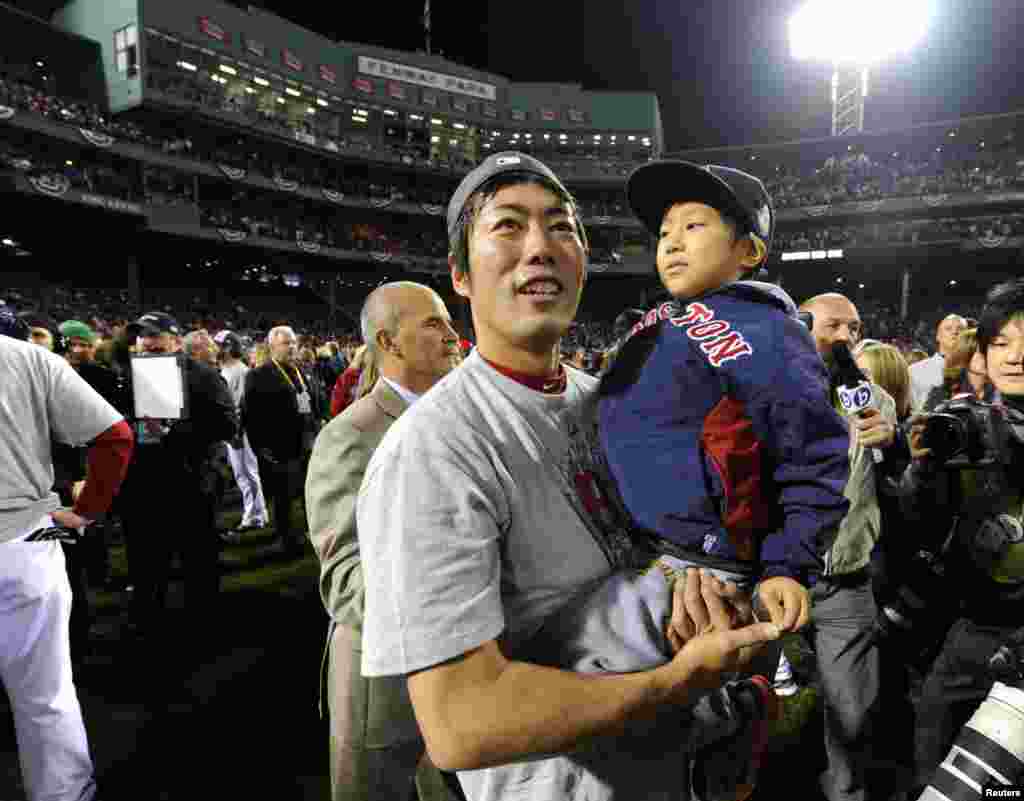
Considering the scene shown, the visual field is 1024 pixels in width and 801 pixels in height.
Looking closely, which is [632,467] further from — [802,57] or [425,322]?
[802,57]

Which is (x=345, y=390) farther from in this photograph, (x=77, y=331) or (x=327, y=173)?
(x=327, y=173)

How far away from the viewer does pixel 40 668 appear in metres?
2.31

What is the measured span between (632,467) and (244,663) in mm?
3745

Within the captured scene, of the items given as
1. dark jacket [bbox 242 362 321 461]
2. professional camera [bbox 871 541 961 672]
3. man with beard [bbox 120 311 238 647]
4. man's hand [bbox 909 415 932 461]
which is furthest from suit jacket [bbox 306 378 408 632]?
dark jacket [bbox 242 362 321 461]

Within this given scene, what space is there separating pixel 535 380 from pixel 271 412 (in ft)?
17.0

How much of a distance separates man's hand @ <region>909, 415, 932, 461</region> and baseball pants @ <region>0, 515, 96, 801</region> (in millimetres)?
3332

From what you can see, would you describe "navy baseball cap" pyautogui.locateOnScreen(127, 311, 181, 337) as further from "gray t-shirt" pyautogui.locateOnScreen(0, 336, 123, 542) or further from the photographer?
the photographer

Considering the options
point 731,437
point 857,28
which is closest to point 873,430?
point 731,437

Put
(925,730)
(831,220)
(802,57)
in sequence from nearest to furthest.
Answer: (925,730), (802,57), (831,220)

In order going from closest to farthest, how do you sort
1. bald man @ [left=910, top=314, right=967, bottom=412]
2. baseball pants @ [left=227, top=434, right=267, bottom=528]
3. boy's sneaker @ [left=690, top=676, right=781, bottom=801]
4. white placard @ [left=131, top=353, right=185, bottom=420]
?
boy's sneaker @ [left=690, top=676, right=781, bottom=801] < white placard @ [left=131, top=353, right=185, bottom=420] < bald man @ [left=910, top=314, right=967, bottom=412] < baseball pants @ [left=227, top=434, right=267, bottom=528]

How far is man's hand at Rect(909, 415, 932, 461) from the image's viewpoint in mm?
2049

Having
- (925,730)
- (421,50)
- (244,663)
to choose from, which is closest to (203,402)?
(244,663)

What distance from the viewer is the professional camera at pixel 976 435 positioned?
1.95m

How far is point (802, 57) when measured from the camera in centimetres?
1986
